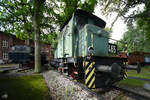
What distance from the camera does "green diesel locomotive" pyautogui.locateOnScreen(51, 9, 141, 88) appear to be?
113 inches

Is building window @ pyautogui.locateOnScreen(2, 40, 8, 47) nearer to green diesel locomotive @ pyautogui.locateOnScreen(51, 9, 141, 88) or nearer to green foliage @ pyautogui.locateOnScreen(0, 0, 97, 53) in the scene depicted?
green foliage @ pyautogui.locateOnScreen(0, 0, 97, 53)

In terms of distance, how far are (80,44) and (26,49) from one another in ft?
25.3

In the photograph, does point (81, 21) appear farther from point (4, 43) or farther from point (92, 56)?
point (4, 43)

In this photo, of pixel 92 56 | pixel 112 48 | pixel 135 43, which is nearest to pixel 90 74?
pixel 92 56

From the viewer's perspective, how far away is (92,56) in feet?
9.37

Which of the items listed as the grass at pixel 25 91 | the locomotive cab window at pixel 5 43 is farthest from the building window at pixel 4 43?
the grass at pixel 25 91

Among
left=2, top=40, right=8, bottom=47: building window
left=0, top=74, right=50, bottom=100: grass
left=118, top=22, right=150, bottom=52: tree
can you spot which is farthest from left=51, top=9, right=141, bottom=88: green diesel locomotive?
left=2, top=40, right=8, bottom=47: building window

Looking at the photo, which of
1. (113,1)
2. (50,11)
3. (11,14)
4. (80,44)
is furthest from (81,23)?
(11,14)

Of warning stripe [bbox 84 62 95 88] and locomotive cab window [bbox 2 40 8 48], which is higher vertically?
Result: locomotive cab window [bbox 2 40 8 48]

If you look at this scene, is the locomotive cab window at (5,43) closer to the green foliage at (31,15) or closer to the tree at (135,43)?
the green foliage at (31,15)

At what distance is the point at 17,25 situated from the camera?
1198cm

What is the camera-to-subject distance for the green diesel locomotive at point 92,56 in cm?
286

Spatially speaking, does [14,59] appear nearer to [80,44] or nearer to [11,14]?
[11,14]

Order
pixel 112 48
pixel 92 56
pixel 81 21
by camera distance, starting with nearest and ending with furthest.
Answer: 1. pixel 92 56
2. pixel 81 21
3. pixel 112 48
